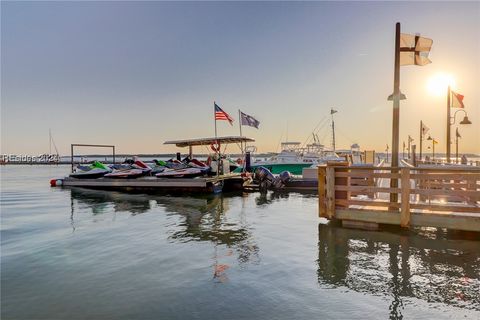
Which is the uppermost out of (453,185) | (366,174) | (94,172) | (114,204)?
(366,174)

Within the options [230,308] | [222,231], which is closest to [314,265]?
[230,308]

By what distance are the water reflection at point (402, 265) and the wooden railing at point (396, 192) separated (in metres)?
0.62

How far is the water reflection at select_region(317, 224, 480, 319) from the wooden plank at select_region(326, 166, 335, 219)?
2.11ft

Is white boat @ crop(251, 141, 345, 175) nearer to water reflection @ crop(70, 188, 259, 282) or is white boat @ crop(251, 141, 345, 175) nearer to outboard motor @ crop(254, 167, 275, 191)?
outboard motor @ crop(254, 167, 275, 191)

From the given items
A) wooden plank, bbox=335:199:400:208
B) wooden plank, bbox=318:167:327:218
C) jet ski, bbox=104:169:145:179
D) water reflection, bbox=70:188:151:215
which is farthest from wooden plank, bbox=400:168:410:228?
jet ski, bbox=104:169:145:179

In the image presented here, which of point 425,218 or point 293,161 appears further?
point 293,161

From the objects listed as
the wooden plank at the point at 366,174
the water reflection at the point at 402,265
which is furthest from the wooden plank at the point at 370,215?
the wooden plank at the point at 366,174

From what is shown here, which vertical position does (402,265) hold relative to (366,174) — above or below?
below

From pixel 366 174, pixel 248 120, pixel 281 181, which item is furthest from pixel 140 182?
pixel 366 174

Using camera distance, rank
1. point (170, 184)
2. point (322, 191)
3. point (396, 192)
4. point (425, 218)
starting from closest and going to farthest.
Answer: point (425, 218) < point (396, 192) < point (322, 191) < point (170, 184)

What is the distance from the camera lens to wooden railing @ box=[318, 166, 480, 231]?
8227mm

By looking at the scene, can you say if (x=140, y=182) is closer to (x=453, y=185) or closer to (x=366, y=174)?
(x=366, y=174)

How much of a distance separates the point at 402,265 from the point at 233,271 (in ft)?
11.5

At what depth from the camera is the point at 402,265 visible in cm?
654
